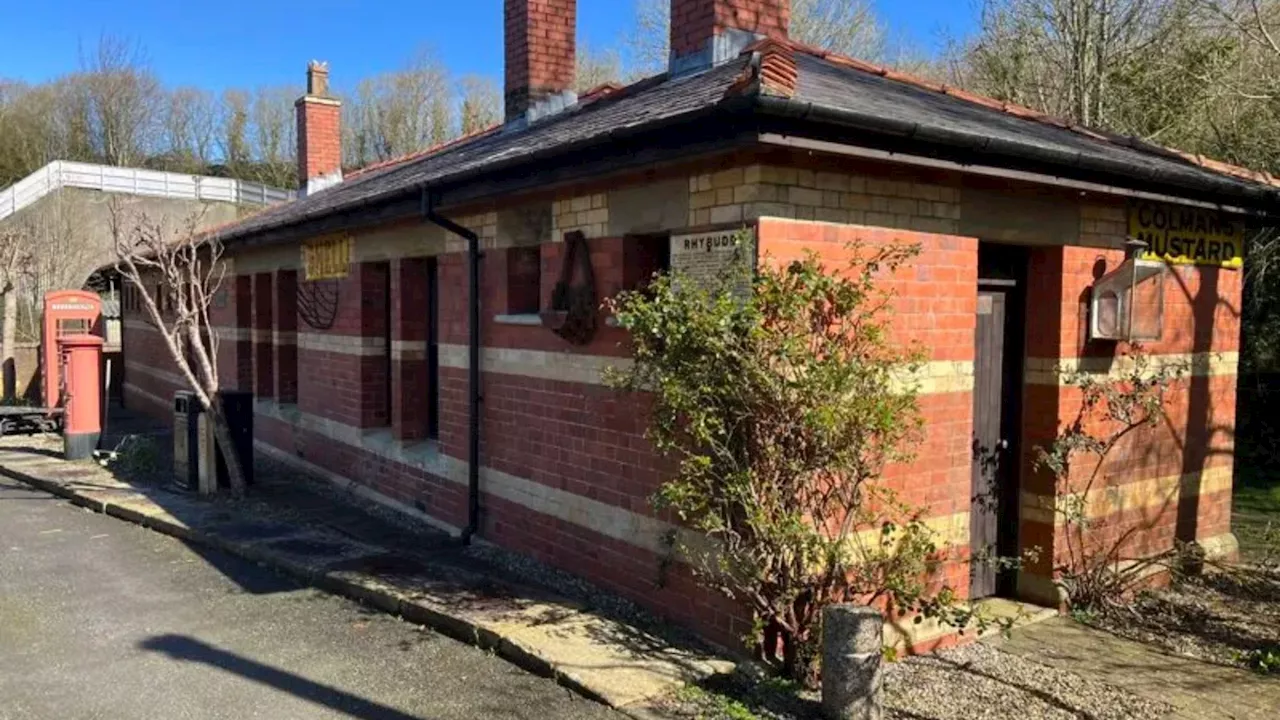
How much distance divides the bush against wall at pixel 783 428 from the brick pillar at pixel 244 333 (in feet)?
33.5

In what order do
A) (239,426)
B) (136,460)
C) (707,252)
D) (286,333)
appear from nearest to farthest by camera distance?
(707,252) < (239,426) < (136,460) < (286,333)

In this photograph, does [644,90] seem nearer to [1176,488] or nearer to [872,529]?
[872,529]

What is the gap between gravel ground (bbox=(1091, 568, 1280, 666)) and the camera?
20.0 feet

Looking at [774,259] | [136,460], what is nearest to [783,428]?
[774,259]

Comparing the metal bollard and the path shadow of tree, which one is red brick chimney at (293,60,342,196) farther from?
the metal bollard

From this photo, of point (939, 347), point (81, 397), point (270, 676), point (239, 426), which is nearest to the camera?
point (270, 676)

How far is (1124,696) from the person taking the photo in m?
5.09

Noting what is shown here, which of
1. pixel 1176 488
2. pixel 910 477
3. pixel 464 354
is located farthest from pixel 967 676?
pixel 464 354

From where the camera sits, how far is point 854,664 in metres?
4.36

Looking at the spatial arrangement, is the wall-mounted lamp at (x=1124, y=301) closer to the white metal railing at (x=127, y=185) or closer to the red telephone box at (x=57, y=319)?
the red telephone box at (x=57, y=319)

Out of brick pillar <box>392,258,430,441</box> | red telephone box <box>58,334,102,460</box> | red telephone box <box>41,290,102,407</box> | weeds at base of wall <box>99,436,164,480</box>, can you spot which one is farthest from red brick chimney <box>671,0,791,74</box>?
red telephone box <box>41,290,102,407</box>

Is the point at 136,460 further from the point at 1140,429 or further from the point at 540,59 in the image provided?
the point at 1140,429

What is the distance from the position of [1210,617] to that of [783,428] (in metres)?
4.22

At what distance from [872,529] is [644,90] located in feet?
13.8
